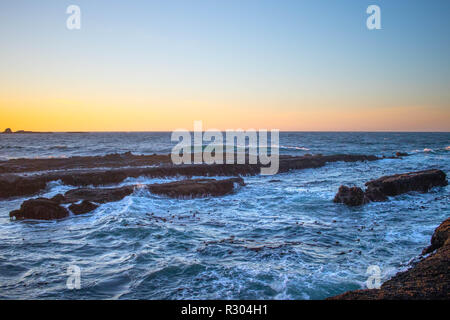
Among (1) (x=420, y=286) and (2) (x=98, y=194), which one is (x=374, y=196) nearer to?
(1) (x=420, y=286)

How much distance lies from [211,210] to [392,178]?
13376mm

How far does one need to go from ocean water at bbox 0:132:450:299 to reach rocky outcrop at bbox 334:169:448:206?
737 millimetres

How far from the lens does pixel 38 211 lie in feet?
47.2

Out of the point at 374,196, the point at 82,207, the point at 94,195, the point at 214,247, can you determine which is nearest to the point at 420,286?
the point at 214,247

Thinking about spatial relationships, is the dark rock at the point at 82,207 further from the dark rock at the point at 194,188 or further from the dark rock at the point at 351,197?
the dark rock at the point at 351,197

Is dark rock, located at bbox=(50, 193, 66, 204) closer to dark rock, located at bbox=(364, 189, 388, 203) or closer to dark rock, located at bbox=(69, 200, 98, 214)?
dark rock, located at bbox=(69, 200, 98, 214)

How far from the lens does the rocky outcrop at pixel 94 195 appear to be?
14.4 metres

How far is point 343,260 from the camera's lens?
9367 mm

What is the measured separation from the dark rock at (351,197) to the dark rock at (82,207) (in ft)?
46.4

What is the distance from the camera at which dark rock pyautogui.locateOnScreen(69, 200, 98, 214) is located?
15.3 m

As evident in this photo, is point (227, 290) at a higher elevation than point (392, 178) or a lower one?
lower

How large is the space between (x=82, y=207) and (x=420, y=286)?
1500 centimetres

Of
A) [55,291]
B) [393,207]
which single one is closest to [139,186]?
[55,291]
